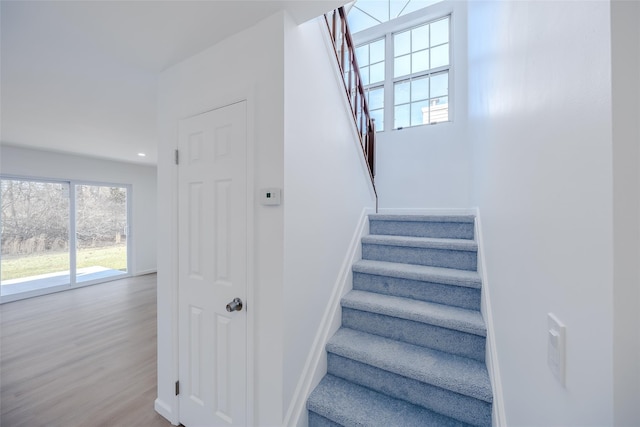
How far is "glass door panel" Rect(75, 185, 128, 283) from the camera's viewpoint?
189 inches

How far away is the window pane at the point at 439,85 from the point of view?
134 inches

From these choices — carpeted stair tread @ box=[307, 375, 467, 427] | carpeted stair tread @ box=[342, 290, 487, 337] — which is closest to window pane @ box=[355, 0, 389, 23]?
carpeted stair tread @ box=[342, 290, 487, 337]

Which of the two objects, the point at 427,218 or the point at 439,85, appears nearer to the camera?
the point at 427,218

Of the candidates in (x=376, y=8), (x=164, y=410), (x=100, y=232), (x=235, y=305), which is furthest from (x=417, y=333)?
(x=100, y=232)

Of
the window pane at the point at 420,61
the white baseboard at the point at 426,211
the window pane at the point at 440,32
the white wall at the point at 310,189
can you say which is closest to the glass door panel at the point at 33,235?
the white wall at the point at 310,189

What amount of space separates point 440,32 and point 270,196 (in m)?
3.80

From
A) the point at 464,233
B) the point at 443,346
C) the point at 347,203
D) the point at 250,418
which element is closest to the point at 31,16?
the point at 347,203

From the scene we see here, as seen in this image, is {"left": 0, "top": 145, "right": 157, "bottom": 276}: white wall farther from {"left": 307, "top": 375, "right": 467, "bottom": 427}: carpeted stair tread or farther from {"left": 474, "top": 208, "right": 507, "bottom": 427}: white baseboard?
{"left": 474, "top": 208, "right": 507, "bottom": 427}: white baseboard

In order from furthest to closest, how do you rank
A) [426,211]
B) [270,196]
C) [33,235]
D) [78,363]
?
[33,235] → [426,211] → [78,363] → [270,196]

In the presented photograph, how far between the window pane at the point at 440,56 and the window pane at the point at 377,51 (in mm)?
751

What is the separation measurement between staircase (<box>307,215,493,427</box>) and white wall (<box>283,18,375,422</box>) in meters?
0.25

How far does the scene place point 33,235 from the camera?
4.20 m

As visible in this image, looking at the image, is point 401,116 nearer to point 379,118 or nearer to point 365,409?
point 379,118

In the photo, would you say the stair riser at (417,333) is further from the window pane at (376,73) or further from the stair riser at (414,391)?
the window pane at (376,73)
